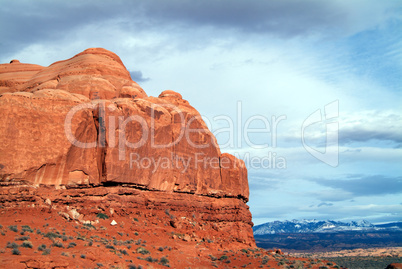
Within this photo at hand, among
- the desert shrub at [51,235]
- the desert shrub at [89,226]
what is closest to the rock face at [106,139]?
the desert shrub at [89,226]

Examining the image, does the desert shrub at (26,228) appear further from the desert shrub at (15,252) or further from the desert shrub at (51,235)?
the desert shrub at (15,252)

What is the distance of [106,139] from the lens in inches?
1463

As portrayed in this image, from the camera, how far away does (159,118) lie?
42.2m

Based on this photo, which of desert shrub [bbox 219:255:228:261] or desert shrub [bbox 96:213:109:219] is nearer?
desert shrub [bbox 96:213:109:219]

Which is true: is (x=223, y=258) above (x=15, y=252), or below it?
below

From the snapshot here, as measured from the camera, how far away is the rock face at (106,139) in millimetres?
33969

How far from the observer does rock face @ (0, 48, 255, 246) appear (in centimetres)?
3397

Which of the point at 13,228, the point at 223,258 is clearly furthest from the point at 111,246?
the point at 223,258

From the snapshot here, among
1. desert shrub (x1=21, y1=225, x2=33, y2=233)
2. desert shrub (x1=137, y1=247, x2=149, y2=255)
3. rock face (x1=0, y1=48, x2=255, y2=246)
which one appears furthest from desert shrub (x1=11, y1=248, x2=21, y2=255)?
rock face (x1=0, y1=48, x2=255, y2=246)

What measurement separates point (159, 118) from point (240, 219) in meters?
16.3

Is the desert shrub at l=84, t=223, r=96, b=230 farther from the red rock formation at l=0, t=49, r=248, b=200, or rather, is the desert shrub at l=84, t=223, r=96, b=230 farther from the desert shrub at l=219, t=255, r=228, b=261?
the desert shrub at l=219, t=255, r=228, b=261

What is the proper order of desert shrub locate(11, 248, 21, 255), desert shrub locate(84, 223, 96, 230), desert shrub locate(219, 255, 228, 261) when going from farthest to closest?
1. desert shrub locate(219, 255, 228, 261)
2. desert shrub locate(84, 223, 96, 230)
3. desert shrub locate(11, 248, 21, 255)

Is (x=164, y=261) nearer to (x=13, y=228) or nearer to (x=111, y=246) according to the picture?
(x=111, y=246)

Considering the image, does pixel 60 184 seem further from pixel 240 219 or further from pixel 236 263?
pixel 240 219
